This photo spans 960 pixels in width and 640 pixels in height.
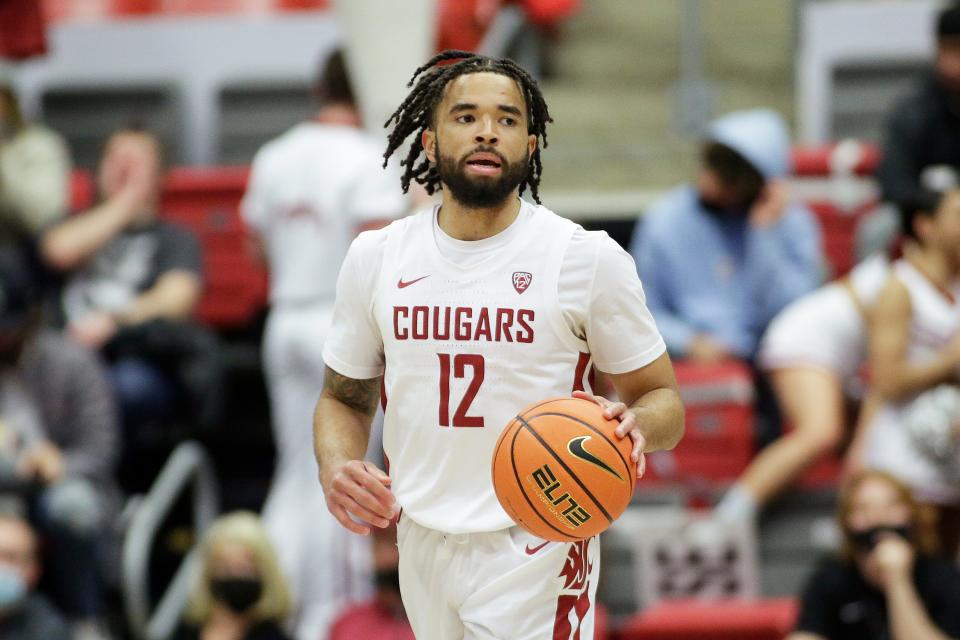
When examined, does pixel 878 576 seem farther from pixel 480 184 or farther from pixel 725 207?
pixel 480 184

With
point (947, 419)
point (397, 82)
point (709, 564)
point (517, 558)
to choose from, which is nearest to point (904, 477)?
point (947, 419)

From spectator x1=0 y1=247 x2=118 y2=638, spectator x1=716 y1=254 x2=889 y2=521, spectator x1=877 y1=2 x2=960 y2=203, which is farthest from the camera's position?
spectator x1=877 y1=2 x2=960 y2=203

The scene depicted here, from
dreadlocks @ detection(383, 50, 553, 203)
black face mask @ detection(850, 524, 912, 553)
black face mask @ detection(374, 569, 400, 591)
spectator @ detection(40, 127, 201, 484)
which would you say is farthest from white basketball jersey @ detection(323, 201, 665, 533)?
spectator @ detection(40, 127, 201, 484)

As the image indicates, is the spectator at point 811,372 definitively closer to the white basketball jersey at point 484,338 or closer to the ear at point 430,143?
the white basketball jersey at point 484,338

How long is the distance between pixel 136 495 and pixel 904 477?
12.1ft

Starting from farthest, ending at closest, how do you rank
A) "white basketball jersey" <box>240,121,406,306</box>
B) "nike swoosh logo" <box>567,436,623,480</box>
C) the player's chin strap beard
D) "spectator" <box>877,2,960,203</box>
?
1. "spectator" <box>877,2,960,203</box>
2. "white basketball jersey" <box>240,121,406,306</box>
3. the player's chin strap beard
4. "nike swoosh logo" <box>567,436,623,480</box>

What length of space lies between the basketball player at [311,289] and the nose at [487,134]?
359 centimetres

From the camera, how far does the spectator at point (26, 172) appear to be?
822cm

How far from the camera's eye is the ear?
4.07 meters

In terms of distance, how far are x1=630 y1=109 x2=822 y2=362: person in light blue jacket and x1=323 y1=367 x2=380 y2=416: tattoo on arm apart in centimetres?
344

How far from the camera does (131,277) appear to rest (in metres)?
8.36

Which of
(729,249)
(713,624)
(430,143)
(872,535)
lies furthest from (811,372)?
(430,143)

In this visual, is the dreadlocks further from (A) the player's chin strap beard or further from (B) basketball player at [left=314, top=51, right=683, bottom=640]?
(A) the player's chin strap beard

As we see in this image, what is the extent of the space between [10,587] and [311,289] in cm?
195
